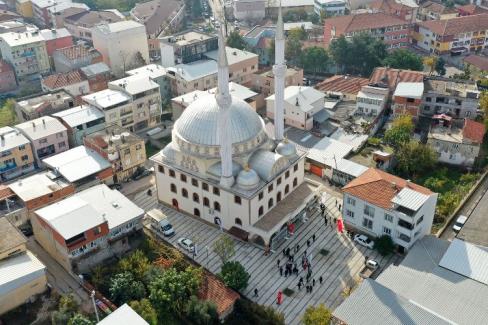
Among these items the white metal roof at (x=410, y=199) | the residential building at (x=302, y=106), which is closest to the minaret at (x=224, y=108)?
the white metal roof at (x=410, y=199)

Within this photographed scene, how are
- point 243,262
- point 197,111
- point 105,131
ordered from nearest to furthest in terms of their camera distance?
1. point 243,262
2. point 197,111
3. point 105,131

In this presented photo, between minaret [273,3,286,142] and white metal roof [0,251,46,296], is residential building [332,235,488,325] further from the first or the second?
white metal roof [0,251,46,296]

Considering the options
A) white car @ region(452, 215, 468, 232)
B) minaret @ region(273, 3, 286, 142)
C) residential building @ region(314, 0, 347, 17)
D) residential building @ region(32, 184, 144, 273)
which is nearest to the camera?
residential building @ region(32, 184, 144, 273)

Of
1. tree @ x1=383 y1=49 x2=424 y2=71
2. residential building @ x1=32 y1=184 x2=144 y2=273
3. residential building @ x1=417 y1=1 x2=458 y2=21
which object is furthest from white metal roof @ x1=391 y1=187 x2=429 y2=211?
residential building @ x1=417 y1=1 x2=458 y2=21

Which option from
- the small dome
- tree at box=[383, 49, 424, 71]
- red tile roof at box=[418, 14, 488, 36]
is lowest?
the small dome

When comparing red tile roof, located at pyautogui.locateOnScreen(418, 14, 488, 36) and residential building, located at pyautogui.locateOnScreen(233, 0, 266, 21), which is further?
residential building, located at pyautogui.locateOnScreen(233, 0, 266, 21)

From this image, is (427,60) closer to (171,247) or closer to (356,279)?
(356,279)

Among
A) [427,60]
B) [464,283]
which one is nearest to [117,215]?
[464,283]
